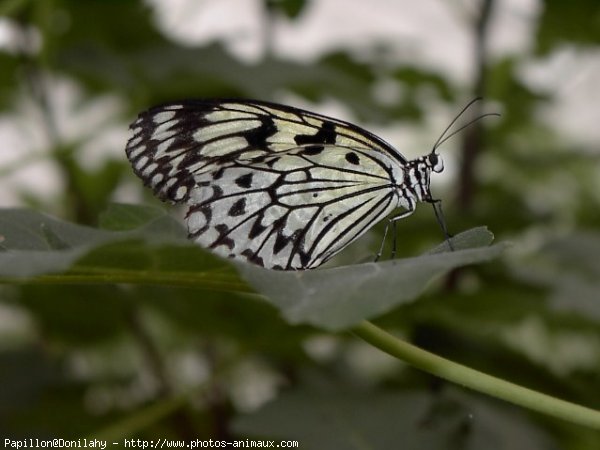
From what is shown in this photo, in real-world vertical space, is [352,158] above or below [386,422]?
above

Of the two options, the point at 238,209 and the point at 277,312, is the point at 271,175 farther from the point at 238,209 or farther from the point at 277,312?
the point at 277,312

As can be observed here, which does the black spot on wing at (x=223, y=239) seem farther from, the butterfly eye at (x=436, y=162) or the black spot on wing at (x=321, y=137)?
the butterfly eye at (x=436, y=162)

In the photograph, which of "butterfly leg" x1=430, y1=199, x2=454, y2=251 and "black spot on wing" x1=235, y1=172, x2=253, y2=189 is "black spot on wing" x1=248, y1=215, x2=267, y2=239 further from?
"butterfly leg" x1=430, y1=199, x2=454, y2=251

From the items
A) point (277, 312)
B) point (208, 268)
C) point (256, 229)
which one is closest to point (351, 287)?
point (208, 268)

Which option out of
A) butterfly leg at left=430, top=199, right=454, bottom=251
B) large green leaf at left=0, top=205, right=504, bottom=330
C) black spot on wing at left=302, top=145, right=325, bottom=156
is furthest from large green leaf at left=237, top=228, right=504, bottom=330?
black spot on wing at left=302, top=145, right=325, bottom=156

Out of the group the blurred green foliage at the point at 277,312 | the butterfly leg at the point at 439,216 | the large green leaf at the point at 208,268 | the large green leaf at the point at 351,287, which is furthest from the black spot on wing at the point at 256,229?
the large green leaf at the point at 351,287

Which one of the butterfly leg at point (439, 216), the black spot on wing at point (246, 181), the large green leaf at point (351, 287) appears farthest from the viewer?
the black spot on wing at point (246, 181)
